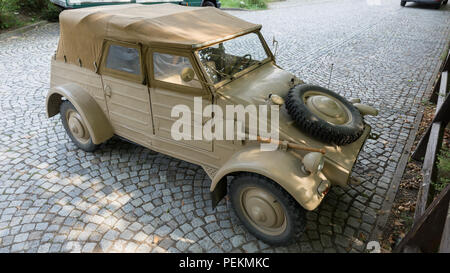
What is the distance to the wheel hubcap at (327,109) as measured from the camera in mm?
3439

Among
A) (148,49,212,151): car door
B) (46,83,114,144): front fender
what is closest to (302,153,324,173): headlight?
(148,49,212,151): car door

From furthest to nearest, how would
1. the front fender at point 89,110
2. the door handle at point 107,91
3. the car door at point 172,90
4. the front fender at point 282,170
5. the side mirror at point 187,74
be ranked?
the front fender at point 89,110 → the door handle at point 107,91 → the car door at point 172,90 → the side mirror at point 187,74 → the front fender at point 282,170

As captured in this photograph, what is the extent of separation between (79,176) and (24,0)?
12.8 meters

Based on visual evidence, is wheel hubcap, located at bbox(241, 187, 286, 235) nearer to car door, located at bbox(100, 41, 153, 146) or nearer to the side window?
the side window

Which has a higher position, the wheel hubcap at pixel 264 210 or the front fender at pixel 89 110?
the front fender at pixel 89 110

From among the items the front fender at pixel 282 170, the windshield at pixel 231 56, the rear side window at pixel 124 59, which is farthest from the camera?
the rear side window at pixel 124 59

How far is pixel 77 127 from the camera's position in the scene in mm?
4688

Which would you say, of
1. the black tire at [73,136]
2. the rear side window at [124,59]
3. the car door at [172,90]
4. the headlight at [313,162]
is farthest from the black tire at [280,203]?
the black tire at [73,136]

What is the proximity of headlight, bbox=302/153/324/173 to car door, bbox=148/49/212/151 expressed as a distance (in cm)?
118

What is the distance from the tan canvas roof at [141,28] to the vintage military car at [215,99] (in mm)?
14

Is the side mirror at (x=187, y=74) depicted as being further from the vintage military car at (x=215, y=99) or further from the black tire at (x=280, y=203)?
the black tire at (x=280, y=203)

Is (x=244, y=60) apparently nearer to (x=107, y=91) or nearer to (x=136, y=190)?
(x=107, y=91)

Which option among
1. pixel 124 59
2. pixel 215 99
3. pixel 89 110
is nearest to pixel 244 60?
pixel 215 99

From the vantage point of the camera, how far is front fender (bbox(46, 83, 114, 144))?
14.1 feet
